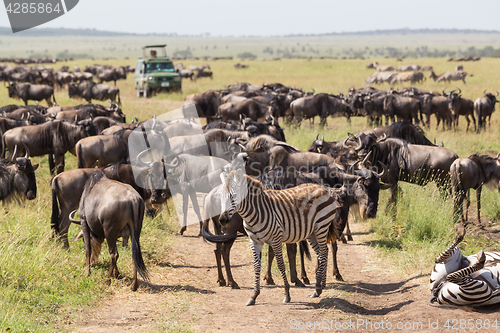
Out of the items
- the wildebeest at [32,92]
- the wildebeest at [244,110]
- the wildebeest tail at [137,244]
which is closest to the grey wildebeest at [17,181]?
the wildebeest tail at [137,244]

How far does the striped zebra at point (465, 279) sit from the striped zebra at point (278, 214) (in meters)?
1.32

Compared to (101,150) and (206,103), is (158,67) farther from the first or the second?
(101,150)

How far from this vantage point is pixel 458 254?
4.95m

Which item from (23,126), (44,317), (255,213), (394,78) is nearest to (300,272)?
(255,213)

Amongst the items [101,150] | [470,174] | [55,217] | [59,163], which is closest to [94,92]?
[59,163]

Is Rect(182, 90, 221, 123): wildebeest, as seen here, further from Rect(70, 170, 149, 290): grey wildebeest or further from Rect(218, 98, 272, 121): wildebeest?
Rect(70, 170, 149, 290): grey wildebeest

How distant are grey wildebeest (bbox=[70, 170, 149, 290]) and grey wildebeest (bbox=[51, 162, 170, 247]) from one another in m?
0.90

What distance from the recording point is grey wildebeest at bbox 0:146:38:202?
737cm

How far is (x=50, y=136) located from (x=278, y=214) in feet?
25.1

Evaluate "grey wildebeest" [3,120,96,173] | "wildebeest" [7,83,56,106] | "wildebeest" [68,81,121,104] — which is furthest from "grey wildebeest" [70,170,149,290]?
"wildebeest" [7,83,56,106]

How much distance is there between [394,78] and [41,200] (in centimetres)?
3517

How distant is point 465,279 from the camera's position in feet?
15.0

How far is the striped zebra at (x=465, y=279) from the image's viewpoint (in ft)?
14.7

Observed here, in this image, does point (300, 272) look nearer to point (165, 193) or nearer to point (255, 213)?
point (255, 213)
